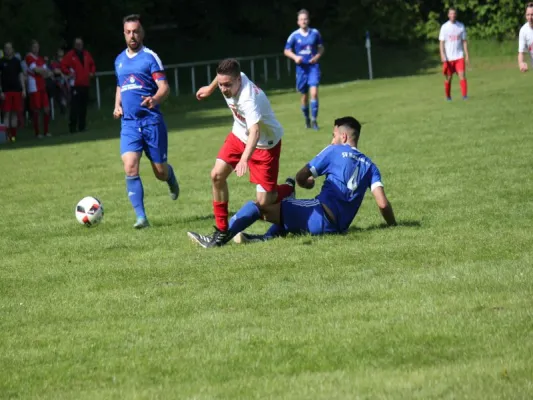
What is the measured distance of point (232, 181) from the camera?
1520cm

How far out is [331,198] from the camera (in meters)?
10.0

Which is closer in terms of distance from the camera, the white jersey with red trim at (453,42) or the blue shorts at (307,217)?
the blue shorts at (307,217)

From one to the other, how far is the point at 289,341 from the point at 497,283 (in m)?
1.82

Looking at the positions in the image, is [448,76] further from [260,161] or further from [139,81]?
[260,161]

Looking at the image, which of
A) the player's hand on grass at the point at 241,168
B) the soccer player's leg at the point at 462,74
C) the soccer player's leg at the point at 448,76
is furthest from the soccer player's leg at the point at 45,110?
the player's hand on grass at the point at 241,168

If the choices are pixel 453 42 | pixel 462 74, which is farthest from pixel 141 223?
pixel 453 42

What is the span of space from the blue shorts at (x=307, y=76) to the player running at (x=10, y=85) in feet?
24.1

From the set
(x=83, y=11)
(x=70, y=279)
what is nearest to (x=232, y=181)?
(x=70, y=279)

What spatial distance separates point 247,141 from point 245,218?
0.72 m

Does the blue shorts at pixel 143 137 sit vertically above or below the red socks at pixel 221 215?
above

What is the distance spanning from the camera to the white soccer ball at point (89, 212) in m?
11.9

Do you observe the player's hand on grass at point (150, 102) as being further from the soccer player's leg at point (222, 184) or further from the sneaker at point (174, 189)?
the soccer player's leg at point (222, 184)

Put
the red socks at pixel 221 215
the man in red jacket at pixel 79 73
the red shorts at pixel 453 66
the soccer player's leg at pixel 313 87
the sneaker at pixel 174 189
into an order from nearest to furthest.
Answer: the red socks at pixel 221 215, the sneaker at pixel 174 189, the soccer player's leg at pixel 313 87, the red shorts at pixel 453 66, the man in red jacket at pixel 79 73

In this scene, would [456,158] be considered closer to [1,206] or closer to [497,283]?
[1,206]
